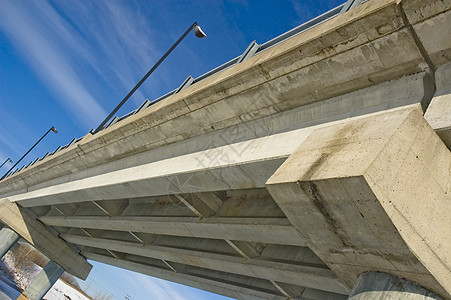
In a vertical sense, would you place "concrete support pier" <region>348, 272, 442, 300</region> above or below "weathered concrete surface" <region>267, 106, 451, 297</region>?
below

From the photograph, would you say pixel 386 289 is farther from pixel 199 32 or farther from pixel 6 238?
pixel 6 238

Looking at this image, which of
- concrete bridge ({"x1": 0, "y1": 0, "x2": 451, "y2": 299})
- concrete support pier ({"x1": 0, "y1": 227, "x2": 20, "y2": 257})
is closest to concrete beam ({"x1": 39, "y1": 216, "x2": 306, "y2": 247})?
concrete bridge ({"x1": 0, "y1": 0, "x2": 451, "y2": 299})

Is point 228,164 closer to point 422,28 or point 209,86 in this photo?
point 209,86

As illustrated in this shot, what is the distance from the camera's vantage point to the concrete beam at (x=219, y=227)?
664 cm

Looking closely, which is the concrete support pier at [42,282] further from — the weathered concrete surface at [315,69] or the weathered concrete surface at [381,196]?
the weathered concrete surface at [381,196]

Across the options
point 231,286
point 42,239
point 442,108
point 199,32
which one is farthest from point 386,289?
point 42,239

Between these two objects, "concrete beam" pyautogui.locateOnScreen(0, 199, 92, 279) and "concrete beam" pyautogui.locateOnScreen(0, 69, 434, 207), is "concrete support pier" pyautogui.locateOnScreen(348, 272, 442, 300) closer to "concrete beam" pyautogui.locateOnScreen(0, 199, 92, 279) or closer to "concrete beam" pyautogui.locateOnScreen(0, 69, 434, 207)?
"concrete beam" pyautogui.locateOnScreen(0, 69, 434, 207)

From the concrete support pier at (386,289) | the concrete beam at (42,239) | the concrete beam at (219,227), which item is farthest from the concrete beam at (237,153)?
the concrete beam at (42,239)

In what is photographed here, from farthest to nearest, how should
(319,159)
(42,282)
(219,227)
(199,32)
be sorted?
(42,282) → (199,32) → (219,227) → (319,159)

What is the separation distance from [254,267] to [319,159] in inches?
230

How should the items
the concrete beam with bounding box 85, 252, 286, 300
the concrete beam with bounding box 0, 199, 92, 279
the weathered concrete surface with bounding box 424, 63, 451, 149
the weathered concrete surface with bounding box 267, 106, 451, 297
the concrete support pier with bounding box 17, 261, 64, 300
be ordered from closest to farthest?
the weathered concrete surface with bounding box 267, 106, 451, 297 < the weathered concrete surface with bounding box 424, 63, 451, 149 < the concrete beam with bounding box 85, 252, 286, 300 < the concrete beam with bounding box 0, 199, 92, 279 < the concrete support pier with bounding box 17, 261, 64, 300

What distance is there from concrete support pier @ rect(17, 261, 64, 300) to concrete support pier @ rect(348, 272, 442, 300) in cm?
2330

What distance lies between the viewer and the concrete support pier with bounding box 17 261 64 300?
67.1 ft

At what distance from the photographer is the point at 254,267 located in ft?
28.3
